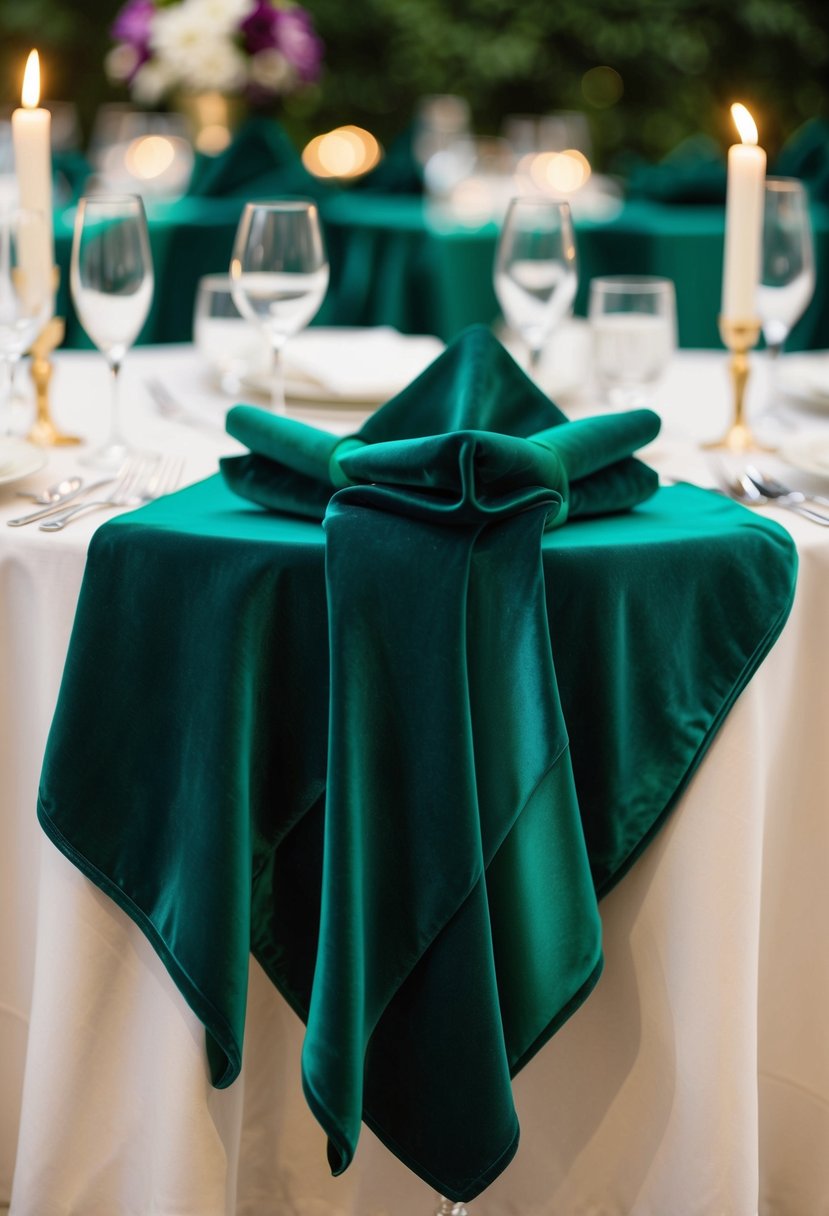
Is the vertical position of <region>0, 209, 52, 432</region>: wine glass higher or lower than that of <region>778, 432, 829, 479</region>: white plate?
higher

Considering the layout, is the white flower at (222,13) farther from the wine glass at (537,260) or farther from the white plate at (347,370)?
the wine glass at (537,260)

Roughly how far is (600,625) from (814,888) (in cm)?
39

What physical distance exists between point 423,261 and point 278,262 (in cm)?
196

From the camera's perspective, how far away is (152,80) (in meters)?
3.40

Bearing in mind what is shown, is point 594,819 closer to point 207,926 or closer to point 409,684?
point 409,684

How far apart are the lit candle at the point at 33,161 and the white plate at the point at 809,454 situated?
2.71ft

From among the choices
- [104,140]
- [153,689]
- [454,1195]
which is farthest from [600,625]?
[104,140]

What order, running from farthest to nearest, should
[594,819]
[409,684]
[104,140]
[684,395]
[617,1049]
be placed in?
[104,140]
[684,395]
[617,1049]
[594,819]
[409,684]

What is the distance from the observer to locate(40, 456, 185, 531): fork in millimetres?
1273

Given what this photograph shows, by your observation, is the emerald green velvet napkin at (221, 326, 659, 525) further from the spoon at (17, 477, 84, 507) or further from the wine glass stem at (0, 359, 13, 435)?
the wine glass stem at (0, 359, 13, 435)

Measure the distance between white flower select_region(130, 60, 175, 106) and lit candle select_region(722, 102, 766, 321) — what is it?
7.12 ft

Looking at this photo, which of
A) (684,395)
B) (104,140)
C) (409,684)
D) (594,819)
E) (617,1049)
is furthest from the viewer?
(104,140)

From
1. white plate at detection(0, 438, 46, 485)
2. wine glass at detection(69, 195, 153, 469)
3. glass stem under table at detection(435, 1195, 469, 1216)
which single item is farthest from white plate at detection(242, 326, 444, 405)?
glass stem under table at detection(435, 1195, 469, 1216)

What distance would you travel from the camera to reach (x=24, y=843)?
4.39 ft
